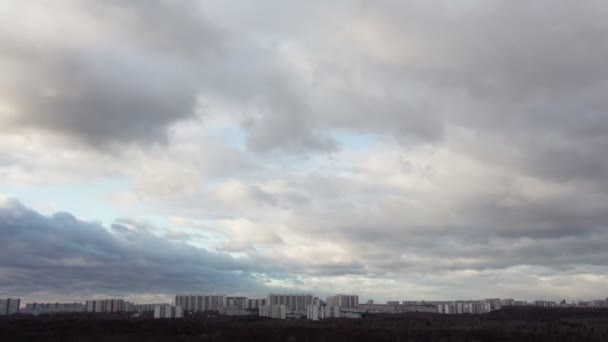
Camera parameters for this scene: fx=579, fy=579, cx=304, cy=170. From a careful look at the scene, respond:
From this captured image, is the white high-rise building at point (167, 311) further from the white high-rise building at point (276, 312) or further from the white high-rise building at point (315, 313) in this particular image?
the white high-rise building at point (315, 313)

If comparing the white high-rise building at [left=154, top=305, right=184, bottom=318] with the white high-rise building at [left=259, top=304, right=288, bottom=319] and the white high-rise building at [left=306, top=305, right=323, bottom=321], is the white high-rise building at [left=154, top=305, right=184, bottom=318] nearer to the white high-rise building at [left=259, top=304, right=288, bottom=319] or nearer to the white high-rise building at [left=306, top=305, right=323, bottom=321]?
the white high-rise building at [left=259, top=304, right=288, bottom=319]

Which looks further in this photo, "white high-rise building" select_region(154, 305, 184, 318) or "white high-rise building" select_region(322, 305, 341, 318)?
"white high-rise building" select_region(322, 305, 341, 318)

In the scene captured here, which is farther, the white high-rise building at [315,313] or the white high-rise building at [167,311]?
the white high-rise building at [315,313]

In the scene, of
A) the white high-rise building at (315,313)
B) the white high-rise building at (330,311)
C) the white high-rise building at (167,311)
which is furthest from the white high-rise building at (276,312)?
the white high-rise building at (167,311)

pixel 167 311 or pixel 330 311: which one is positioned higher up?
pixel 167 311

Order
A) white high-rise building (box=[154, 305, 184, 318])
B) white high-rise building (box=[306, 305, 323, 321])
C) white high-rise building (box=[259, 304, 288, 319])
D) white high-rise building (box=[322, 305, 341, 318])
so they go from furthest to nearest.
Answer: white high-rise building (box=[322, 305, 341, 318]) → white high-rise building (box=[259, 304, 288, 319]) → white high-rise building (box=[306, 305, 323, 321]) → white high-rise building (box=[154, 305, 184, 318])

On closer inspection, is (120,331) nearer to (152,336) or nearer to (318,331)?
(152,336)

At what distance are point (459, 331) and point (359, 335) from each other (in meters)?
16.3

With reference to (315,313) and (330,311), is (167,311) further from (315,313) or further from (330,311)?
(330,311)

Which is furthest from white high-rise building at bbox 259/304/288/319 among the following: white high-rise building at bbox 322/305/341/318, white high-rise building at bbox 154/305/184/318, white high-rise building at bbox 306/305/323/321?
white high-rise building at bbox 154/305/184/318

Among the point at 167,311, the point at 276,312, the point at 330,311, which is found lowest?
the point at 276,312

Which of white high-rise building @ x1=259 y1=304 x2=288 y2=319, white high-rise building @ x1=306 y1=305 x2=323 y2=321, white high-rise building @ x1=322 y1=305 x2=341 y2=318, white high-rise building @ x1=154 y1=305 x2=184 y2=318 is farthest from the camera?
white high-rise building @ x1=322 y1=305 x2=341 y2=318

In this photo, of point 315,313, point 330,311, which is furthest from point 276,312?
point 315,313

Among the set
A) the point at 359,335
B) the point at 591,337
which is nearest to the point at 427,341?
the point at 359,335
